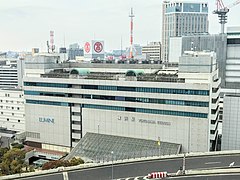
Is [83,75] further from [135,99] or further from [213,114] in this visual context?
[213,114]

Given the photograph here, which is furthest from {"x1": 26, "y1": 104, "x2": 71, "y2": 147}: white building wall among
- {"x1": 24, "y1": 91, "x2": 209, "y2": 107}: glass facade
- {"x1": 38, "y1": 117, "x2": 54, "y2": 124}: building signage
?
{"x1": 24, "y1": 91, "x2": 209, "y2": 107}: glass facade

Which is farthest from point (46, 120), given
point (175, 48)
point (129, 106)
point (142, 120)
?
point (175, 48)

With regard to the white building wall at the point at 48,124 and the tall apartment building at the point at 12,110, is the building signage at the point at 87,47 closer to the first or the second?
the tall apartment building at the point at 12,110

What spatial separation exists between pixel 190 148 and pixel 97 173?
84.6ft

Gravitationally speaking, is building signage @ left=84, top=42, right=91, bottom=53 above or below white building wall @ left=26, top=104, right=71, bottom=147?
above

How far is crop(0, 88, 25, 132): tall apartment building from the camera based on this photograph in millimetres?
90875

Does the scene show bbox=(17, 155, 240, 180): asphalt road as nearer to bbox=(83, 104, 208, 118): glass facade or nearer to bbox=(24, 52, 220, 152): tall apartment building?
bbox=(83, 104, 208, 118): glass facade

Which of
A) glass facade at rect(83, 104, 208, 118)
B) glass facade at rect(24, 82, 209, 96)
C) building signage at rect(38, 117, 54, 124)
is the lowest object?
building signage at rect(38, 117, 54, 124)

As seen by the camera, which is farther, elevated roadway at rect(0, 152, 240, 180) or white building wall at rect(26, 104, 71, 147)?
white building wall at rect(26, 104, 71, 147)

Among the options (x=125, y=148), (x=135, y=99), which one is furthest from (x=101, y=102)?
(x=125, y=148)

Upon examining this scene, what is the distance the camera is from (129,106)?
63.2 metres

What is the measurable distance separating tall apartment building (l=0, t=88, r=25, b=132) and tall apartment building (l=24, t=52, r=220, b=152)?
16.9 metres

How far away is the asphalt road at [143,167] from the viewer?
38.7 metres

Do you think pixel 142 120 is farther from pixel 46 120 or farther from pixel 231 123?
pixel 46 120
